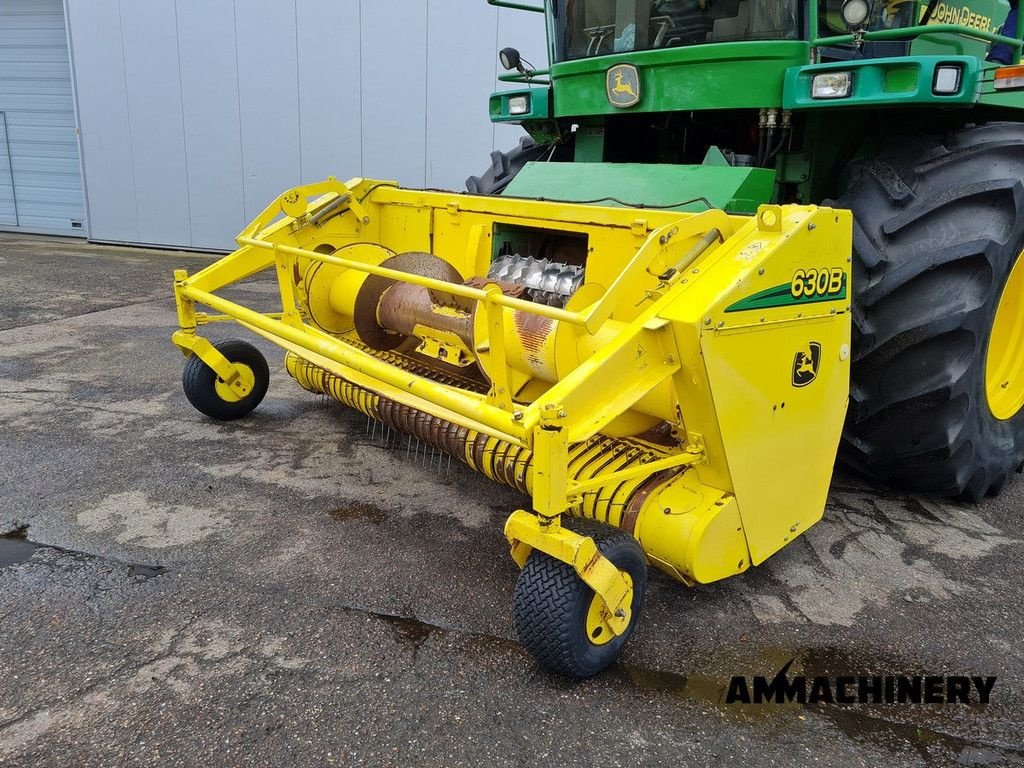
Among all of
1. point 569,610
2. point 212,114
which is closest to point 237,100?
point 212,114

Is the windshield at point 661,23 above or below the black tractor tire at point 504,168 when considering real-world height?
above

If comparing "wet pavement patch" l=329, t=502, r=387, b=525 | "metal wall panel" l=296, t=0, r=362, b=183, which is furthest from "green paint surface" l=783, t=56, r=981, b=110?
"metal wall panel" l=296, t=0, r=362, b=183

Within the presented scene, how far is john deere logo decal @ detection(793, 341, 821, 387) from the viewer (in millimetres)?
2486

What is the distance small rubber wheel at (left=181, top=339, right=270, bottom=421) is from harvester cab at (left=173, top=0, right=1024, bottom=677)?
15mm

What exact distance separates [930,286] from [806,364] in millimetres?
609

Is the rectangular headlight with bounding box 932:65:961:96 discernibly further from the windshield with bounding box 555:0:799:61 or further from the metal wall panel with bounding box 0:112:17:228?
the metal wall panel with bounding box 0:112:17:228

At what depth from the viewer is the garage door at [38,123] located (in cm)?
1090

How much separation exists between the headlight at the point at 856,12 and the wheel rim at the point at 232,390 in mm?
3068

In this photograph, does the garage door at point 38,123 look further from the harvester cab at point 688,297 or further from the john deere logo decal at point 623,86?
the john deere logo decal at point 623,86

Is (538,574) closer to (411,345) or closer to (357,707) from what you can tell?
(357,707)

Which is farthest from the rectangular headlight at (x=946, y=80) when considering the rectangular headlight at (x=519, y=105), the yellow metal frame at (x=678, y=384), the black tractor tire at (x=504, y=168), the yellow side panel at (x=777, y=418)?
the black tractor tire at (x=504, y=168)

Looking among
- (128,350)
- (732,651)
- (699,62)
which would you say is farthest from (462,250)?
(128,350)

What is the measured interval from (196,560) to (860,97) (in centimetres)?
280

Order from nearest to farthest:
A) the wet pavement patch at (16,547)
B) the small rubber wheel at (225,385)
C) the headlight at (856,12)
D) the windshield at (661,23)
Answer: the headlight at (856,12), the wet pavement patch at (16,547), the windshield at (661,23), the small rubber wheel at (225,385)
